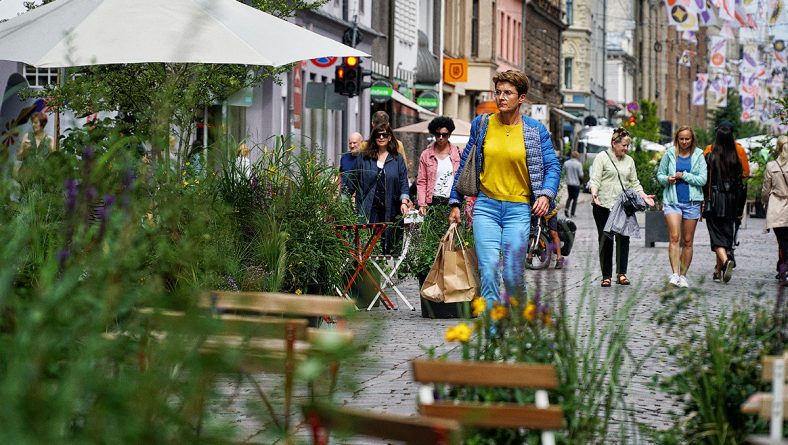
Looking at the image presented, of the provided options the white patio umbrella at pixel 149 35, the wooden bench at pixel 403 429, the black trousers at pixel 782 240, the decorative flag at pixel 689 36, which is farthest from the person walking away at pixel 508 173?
the decorative flag at pixel 689 36

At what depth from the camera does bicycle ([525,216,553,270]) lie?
17953 millimetres

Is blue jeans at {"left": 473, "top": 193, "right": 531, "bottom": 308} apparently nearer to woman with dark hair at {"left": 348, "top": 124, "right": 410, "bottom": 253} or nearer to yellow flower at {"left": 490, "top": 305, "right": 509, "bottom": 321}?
yellow flower at {"left": 490, "top": 305, "right": 509, "bottom": 321}

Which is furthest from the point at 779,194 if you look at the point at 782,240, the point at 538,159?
Answer: the point at 538,159

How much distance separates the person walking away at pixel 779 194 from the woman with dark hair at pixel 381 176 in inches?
169

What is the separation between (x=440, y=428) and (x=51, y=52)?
765 centimetres

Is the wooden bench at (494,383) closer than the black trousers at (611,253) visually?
Yes

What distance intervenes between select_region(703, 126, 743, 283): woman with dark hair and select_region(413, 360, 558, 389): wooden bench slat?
1269cm

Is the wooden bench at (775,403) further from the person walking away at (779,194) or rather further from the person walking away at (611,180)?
the person walking away at (779,194)

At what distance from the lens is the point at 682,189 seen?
1538 centimetres

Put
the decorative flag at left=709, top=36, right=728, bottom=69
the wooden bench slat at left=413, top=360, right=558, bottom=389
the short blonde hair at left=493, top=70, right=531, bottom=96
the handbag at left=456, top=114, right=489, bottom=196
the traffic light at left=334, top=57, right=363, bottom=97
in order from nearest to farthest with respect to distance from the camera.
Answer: the wooden bench slat at left=413, top=360, right=558, bottom=389
the short blonde hair at left=493, top=70, right=531, bottom=96
the handbag at left=456, top=114, right=489, bottom=196
the traffic light at left=334, top=57, right=363, bottom=97
the decorative flag at left=709, top=36, right=728, bottom=69

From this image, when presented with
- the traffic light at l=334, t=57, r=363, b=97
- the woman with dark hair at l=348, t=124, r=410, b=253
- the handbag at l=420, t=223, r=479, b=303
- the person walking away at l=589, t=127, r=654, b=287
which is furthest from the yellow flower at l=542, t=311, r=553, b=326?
the traffic light at l=334, t=57, r=363, b=97

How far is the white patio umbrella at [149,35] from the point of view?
10062 mm

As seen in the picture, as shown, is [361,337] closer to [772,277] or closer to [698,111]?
[772,277]

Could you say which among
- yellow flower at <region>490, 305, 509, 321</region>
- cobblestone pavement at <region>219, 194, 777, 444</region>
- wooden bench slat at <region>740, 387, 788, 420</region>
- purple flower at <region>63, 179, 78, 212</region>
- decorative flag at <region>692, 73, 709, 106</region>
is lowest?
cobblestone pavement at <region>219, 194, 777, 444</region>
